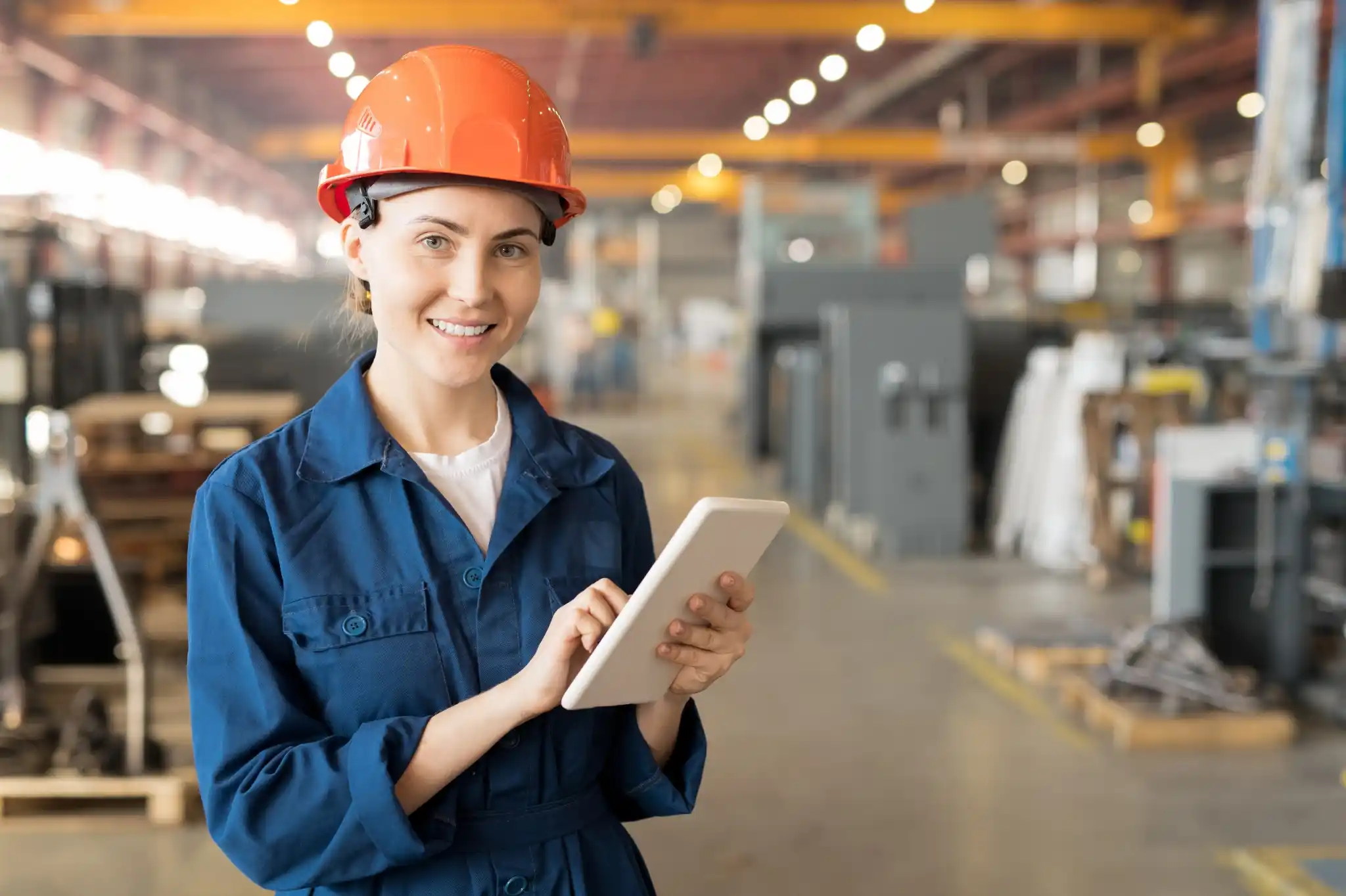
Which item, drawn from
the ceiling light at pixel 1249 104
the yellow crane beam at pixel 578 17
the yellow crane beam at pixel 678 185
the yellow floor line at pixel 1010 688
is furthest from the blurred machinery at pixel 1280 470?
the yellow crane beam at pixel 678 185

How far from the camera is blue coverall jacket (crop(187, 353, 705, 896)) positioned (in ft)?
4.46

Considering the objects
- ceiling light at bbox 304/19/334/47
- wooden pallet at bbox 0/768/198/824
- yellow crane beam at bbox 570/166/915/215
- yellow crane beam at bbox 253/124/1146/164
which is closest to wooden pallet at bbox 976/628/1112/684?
wooden pallet at bbox 0/768/198/824

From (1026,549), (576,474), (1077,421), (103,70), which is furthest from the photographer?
(103,70)

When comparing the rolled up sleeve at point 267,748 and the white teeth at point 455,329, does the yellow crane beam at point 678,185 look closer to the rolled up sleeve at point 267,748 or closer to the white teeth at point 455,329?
the white teeth at point 455,329

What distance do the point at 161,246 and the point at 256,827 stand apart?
20516mm

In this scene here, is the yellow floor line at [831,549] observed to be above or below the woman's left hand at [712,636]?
below

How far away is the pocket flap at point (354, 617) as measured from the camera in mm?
1387

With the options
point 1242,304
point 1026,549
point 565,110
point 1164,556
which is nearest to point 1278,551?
point 1164,556

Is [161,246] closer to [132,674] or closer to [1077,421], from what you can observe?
[1077,421]

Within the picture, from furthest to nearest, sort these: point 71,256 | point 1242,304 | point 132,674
→ point 1242,304 < point 71,256 < point 132,674

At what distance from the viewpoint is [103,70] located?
16.6 meters

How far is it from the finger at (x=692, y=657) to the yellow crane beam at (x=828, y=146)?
18699mm

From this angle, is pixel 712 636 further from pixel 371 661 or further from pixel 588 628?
pixel 371 661

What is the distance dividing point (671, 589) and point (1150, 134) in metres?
18.9
